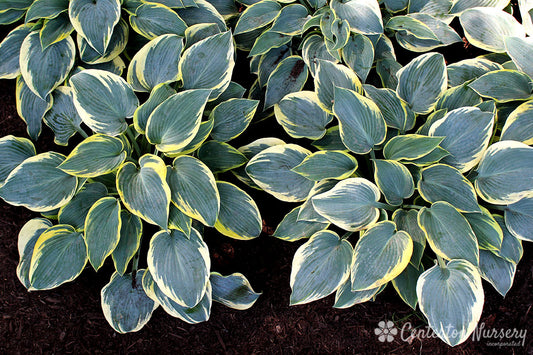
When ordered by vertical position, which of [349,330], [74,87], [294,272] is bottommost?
[349,330]

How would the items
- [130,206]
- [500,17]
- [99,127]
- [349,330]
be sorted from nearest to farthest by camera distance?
[130,206], [99,127], [349,330], [500,17]

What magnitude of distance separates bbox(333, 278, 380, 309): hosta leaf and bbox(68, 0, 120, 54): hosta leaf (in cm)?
126

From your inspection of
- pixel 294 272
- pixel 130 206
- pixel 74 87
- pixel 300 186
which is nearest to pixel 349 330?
pixel 294 272

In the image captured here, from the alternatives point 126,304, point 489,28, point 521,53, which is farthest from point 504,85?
point 126,304

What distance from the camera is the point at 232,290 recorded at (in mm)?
1601

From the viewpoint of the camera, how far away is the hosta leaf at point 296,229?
159 centimetres

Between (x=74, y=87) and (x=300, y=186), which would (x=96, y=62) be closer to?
(x=74, y=87)

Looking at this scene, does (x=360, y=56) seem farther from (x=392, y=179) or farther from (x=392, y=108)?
(x=392, y=179)

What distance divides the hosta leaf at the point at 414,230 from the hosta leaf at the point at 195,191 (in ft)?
2.14

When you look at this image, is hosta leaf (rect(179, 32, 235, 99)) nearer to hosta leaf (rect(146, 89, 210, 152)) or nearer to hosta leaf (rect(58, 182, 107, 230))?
hosta leaf (rect(146, 89, 210, 152))

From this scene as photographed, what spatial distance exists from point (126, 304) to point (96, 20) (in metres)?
1.07

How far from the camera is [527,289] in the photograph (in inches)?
69.3

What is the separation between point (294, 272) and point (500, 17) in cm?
141

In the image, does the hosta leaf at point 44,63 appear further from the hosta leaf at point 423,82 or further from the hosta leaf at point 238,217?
the hosta leaf at point 423,82
